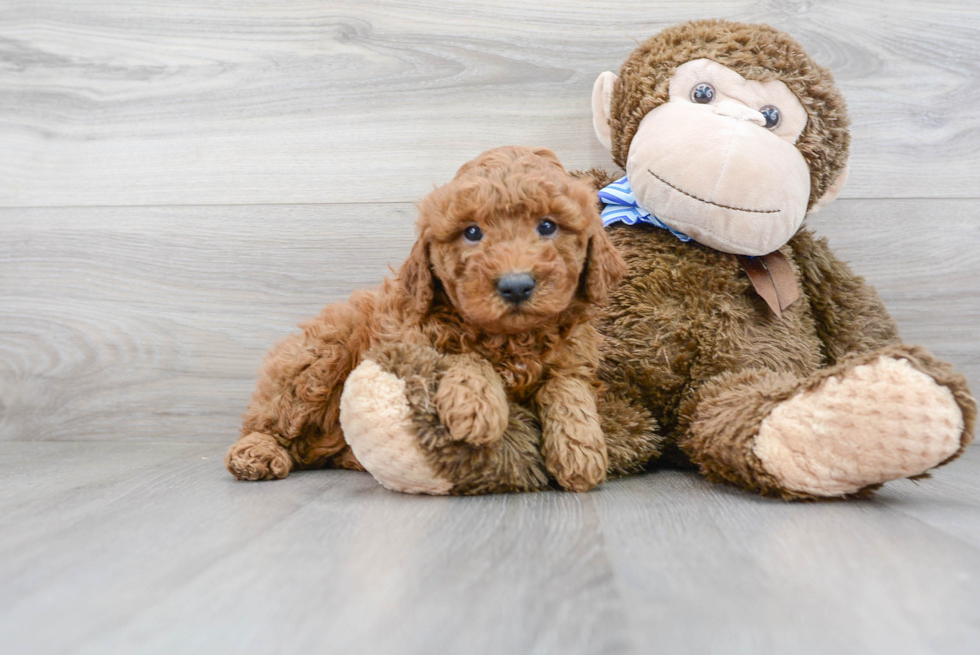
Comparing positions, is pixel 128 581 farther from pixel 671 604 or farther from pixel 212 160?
pixel 212 160

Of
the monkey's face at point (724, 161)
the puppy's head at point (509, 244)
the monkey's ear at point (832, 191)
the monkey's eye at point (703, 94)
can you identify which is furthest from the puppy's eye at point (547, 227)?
the monkey's ear at point (832, 191)

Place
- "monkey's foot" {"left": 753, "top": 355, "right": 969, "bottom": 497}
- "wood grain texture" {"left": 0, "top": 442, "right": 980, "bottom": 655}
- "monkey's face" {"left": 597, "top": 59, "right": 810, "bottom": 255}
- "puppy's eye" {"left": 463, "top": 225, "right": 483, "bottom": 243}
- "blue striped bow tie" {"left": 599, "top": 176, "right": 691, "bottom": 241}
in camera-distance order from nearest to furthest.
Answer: "wood grain texture" {"left": 0, "top": 442, "right": 980, "bottom": 655} < "monkey's foot" {"left": 753, "top": 355, "right": 969, "bottom": 497} < "puppy's eye" {"left": 463, "top": 225, "right": 483, "bottom": 243} < "monkey's face" {"left": 597, "top": 59, "right": 810, "bottom": 255} < "blue striped bow tie" {"left": 599, "top": 176, "right": 691, "bottom": 241}

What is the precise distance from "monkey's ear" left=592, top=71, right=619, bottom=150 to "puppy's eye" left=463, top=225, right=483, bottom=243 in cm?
44

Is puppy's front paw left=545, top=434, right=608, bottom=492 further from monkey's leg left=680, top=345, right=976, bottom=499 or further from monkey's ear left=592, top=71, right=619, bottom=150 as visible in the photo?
monkey's ear left=592, top=71, right=619, bottom=150

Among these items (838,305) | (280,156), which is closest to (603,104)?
(838,305)

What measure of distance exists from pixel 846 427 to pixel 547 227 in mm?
414

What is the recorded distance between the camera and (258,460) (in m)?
1.09

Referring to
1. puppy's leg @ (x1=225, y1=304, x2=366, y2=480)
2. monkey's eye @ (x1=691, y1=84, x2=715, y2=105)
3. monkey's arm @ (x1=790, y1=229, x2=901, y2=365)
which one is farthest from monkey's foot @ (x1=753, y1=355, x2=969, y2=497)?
puppy's leg @ (x1=225, y1=304, x2=366, y2=480)

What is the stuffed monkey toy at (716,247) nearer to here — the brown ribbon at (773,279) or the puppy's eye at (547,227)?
the brown ribbon at (773,279)

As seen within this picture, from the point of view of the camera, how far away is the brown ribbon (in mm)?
1151

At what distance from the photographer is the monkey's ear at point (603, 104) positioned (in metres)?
1.25

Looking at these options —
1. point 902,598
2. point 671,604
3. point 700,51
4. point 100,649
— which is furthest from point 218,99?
point 902,598

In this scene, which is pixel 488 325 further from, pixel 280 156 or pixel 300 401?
pixel 280 156

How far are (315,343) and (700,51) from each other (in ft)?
2.40
